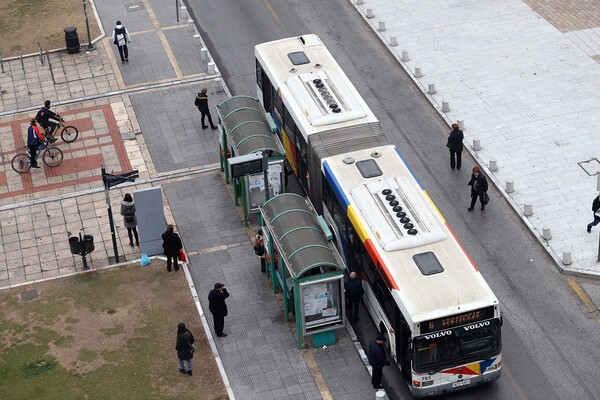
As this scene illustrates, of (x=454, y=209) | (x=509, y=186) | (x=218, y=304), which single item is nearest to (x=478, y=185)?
(x=454, y=209)

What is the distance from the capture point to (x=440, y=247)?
27.5 m

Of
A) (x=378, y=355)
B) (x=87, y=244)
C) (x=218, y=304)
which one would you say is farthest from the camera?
(x=87, y=244)

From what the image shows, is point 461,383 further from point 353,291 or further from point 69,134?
point 69,134

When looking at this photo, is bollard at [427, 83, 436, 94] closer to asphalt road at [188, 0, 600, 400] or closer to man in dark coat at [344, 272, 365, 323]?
asphalt road at [188, 0, 600, 400]

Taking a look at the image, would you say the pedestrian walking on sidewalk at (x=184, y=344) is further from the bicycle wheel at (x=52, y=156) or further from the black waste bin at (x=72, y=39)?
the black waste bin at (x=72, y=39)

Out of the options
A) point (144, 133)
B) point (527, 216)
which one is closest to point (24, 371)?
point (144, 133)

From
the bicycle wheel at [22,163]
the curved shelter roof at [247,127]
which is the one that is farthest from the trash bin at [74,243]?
the bicycle wheel at [22,163]

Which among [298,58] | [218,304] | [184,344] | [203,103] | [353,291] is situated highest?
[298,58]

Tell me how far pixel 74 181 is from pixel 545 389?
16544 mm

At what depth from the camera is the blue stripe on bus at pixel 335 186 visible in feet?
97.4

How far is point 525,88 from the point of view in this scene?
40312mm

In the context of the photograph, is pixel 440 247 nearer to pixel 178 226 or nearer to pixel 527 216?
pixel 527 216

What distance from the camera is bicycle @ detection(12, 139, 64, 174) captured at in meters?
37.2

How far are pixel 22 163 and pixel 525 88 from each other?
17096 mm
